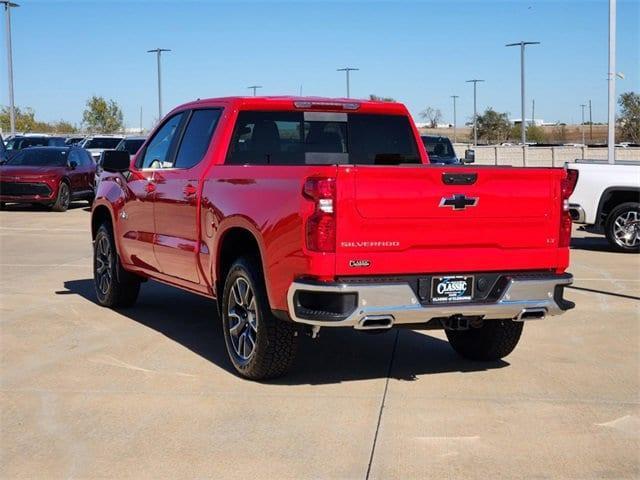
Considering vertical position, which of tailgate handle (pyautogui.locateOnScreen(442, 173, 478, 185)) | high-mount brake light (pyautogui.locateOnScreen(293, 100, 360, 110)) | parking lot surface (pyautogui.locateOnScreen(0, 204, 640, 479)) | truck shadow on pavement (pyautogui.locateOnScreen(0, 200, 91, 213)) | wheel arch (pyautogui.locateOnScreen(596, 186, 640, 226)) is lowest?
parking lot surface (pyautogui.locateOnScreen(0, 204, 640, 479))

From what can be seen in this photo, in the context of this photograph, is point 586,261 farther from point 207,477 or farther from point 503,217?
point 207,477

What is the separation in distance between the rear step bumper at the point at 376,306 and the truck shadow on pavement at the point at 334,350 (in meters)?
0.99

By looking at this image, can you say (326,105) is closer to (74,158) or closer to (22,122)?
(74,158)

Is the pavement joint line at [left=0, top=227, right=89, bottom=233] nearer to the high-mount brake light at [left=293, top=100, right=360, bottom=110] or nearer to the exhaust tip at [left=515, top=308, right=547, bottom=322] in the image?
the high-mount brake light at [left=293, top=100, right=360, bottom=110]

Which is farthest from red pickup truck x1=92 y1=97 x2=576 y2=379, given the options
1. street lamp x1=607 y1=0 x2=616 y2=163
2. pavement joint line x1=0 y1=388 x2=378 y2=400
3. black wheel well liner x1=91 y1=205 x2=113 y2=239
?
street lamp x1=607 y1=0 x2=616 y2=163

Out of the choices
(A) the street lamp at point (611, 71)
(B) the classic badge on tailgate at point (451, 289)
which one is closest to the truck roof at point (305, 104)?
(B) the classic badge on tailgate at point (451, 289)

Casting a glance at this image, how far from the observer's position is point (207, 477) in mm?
5012

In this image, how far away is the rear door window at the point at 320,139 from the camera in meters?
7.77

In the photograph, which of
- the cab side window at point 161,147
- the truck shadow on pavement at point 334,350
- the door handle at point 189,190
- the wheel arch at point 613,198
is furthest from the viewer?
the wheel arch at point 613,198

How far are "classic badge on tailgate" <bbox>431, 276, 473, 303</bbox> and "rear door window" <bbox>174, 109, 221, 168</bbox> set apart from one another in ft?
8.19

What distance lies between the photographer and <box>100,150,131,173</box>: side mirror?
8.95 m

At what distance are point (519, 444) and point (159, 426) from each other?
2.14 meters

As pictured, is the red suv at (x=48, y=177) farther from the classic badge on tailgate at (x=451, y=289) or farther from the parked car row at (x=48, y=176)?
the classic badge on tailgate at (x=451, y=289)

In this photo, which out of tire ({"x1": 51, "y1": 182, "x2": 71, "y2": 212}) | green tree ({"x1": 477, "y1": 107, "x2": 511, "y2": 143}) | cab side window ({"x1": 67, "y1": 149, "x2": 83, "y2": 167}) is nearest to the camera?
tire ({"x1": 51, "y1": 182, "x2": 71, "y2": 212})
